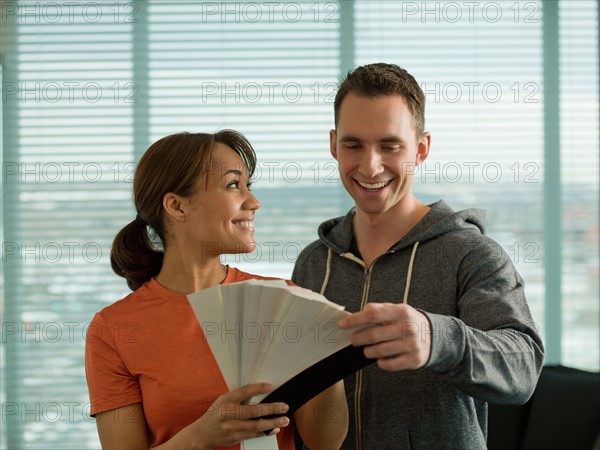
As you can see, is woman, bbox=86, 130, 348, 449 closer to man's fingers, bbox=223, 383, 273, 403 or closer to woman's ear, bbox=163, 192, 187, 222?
woman's ear, bbox=163, 192, 187, 222

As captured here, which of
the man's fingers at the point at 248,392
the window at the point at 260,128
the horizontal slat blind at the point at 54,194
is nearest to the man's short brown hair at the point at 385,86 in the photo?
the man's fingers at the point at 248,392

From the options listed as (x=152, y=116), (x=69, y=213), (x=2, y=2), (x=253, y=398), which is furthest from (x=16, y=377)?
(x=253, y=398)

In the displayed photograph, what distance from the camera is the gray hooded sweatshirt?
1.46 m

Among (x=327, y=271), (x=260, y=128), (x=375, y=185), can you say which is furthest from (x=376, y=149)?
(x=260, y=128)

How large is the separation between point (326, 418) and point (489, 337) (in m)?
0.38

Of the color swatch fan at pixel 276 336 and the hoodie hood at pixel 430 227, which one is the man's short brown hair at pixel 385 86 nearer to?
the hoodie hood at pixel 430 227

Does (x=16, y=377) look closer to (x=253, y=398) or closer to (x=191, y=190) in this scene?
(x=191, y=190)

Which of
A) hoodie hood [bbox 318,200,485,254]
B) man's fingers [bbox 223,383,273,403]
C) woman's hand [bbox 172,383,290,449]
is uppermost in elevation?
hoodie hood [bbox 318,200,485,254]

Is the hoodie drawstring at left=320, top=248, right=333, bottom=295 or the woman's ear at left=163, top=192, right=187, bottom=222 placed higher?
the woman's ear at left=163, top=192, right=187, bottom=222

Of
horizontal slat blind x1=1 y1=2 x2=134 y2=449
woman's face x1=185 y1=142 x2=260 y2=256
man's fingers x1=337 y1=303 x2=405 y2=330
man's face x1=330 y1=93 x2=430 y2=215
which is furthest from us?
horizontal slat blind x1=1 y1=2 x2=134 y2=449

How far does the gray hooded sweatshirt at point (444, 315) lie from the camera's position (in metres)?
1.46

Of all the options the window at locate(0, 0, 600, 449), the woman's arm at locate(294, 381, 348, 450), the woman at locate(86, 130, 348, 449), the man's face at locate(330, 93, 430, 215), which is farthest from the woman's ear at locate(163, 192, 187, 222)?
the window at locate(0, 0, 600, 449)

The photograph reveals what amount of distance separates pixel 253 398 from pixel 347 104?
0.76 meters

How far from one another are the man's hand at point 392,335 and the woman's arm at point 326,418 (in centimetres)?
33
